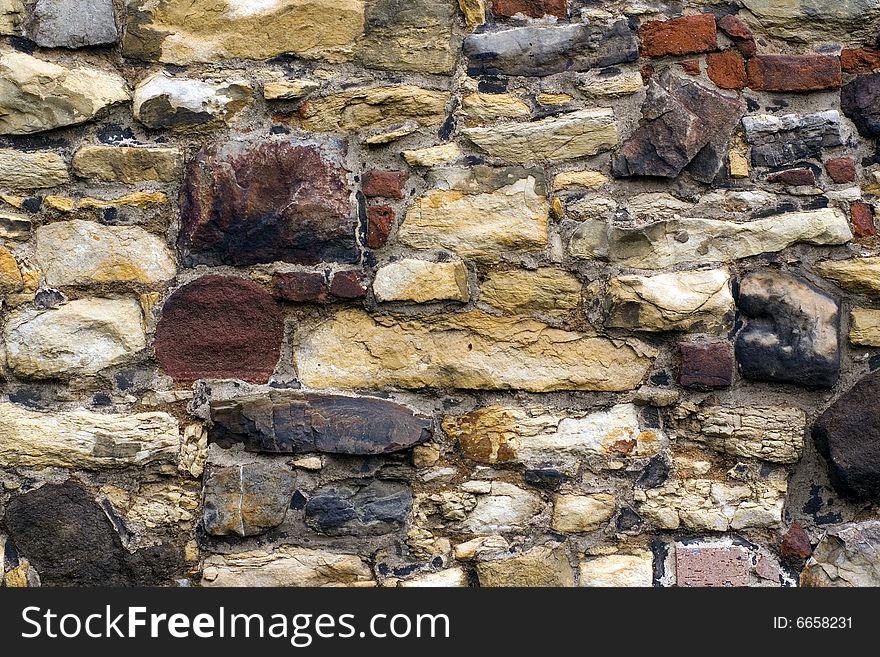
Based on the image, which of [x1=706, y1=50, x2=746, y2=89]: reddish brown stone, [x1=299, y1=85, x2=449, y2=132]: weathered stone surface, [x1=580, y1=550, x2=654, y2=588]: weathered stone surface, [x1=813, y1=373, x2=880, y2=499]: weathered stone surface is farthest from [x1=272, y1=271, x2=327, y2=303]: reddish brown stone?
[x1=813, y1=373, x2=880, y2=499]: weathered stone surface

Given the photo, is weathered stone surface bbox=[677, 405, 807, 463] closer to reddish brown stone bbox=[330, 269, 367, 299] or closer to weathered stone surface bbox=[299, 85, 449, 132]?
reddish brown stone bbox=[330, 269, 367, 299]

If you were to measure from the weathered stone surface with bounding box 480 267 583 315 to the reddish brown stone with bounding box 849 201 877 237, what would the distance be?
617 millimetres

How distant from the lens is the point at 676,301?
1911mm

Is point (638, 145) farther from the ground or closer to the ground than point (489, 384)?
farther from the ground

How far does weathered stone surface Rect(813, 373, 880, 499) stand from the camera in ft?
6.22

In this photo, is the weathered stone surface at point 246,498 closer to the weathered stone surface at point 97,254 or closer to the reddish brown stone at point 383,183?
the weathered stone surface at point 97,254

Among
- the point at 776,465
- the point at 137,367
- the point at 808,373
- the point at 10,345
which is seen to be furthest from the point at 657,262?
the point at 10,345

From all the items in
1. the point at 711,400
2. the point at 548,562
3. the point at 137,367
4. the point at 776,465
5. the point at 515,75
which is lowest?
the point at 548,562

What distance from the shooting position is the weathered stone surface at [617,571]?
194cm

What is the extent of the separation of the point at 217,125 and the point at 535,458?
40.3 inches

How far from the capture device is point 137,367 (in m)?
1.93

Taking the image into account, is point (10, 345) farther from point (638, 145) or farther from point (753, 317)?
point (753, 317)

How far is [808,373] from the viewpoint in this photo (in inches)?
74.9

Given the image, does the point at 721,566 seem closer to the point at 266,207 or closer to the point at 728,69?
the point at 728,69
